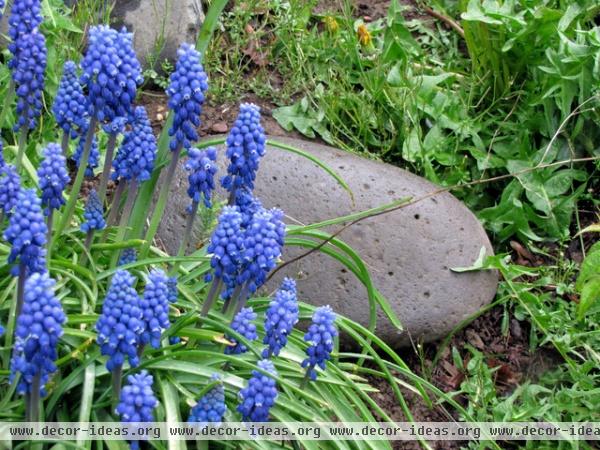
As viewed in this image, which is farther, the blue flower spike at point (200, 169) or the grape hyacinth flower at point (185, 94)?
the blue flower spike at point (200, 169)

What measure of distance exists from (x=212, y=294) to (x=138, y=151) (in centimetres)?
61

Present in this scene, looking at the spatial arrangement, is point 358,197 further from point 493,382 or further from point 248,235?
point 248,235

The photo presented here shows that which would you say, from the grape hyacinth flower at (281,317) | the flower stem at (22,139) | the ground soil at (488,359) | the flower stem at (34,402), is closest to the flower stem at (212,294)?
the grape hyacinth flower at (281,317)

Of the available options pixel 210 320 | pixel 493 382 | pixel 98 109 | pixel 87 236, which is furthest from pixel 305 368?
pixel 493 382

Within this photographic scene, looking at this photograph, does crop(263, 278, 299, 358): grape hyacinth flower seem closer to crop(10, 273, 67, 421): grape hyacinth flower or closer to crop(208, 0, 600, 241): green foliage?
crop(10, 273, 67, 421): grape hyacinth flower

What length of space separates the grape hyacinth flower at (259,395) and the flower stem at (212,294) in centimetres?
A: 41

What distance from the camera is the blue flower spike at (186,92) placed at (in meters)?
3.02

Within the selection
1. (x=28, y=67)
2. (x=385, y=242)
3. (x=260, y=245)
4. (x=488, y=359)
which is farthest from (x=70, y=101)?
(x=488, y=359)

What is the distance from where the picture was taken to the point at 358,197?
488cm

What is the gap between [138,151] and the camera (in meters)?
3.28

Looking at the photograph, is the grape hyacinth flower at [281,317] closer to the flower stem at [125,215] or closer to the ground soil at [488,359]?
the flower stem at [125,215]

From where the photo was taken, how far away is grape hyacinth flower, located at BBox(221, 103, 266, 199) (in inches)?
123

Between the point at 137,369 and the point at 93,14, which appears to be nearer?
the point at 137,369

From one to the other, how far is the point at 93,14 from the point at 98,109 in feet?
9.56
